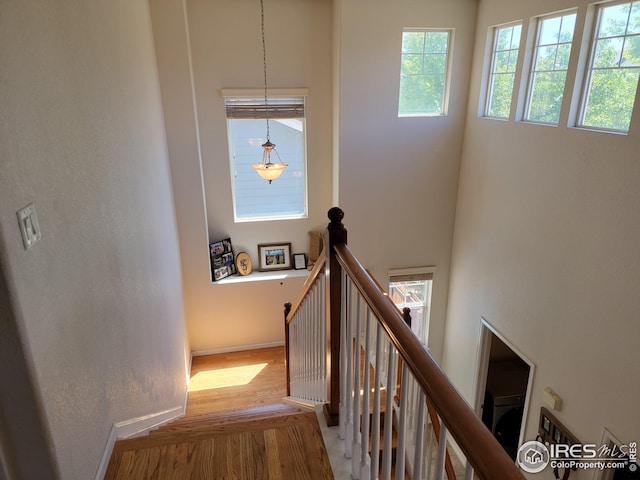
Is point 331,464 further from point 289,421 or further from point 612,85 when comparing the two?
point 612,85

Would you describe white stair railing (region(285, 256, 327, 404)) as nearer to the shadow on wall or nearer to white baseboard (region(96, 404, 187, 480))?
white baseboard (region(96, 404, 187, 480))

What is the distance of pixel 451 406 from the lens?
2.93ft

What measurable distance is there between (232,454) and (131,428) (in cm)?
80

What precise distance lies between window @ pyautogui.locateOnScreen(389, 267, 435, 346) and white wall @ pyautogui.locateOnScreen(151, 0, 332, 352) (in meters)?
1.27

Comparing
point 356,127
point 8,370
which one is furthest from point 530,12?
point 8,370

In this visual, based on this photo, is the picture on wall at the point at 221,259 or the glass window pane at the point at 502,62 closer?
the glass window pane at the point at 502,62

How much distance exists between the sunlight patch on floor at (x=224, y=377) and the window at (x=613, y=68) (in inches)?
172

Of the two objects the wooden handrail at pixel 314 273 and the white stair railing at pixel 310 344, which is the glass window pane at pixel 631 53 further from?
the white stair railing at pixel 310 344

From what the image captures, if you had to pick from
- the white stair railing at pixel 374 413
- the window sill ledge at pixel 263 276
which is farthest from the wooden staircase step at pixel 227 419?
the window sill ledge at pixel 263 276

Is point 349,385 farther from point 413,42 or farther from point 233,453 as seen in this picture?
point 413,42

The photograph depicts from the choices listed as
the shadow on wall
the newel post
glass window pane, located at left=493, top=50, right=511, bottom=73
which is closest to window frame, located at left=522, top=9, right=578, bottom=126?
glass window pane, located at left=493, top=50, right=511, bottom=73

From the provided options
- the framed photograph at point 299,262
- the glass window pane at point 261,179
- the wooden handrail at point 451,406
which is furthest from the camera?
the framed photograph at point 299,262

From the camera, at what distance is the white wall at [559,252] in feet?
10.2

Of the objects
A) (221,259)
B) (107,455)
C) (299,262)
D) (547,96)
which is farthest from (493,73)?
(107,455)
